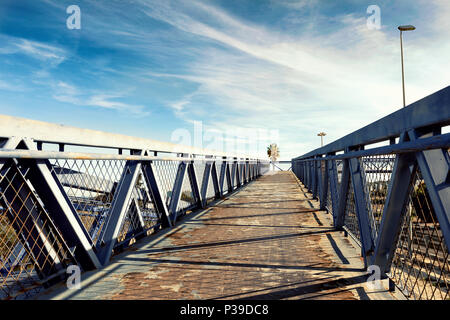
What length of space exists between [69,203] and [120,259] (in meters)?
1.00

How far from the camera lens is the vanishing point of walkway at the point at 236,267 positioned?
2232 millimetres

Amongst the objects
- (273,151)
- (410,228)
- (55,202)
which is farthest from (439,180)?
(273,151)

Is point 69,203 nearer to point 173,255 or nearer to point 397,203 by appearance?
point 173,255

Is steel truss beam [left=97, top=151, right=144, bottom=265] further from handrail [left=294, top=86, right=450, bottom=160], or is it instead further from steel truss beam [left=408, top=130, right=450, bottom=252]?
steel truss beam [left=408, top=130, right=450, bottom=252]

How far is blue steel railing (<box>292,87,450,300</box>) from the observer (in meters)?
1.44

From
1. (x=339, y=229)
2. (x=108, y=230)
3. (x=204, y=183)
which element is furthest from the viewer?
(x=204, y=183)

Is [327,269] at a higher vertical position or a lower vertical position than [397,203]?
lower

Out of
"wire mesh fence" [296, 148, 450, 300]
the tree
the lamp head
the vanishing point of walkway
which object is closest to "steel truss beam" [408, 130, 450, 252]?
"wire mesh fence" [296, 148, 450, 300]

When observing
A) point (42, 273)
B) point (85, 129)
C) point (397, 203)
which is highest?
point (85, 129)

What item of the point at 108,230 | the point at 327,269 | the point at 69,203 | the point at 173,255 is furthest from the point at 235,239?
the point at 69,203

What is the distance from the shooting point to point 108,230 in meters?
2.94

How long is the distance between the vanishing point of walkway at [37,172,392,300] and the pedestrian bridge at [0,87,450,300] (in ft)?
0.05
